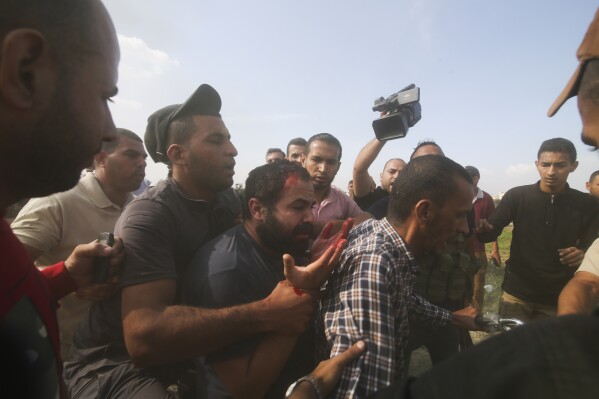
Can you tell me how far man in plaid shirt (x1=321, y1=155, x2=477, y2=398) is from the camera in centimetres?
143

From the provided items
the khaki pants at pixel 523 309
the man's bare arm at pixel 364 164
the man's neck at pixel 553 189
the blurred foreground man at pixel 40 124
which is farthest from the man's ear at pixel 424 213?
the man's neck at pixel 553 189

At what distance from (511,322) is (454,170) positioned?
107 centimetres

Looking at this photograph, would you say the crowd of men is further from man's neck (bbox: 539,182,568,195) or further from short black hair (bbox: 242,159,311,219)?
man's neck (bbox: 539,182,568,195)

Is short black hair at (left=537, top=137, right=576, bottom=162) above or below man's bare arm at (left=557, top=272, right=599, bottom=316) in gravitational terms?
above

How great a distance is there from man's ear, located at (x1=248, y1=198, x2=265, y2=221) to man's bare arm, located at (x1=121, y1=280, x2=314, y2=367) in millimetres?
594

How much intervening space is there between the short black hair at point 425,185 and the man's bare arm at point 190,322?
0.88 metres

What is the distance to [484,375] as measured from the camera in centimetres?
68

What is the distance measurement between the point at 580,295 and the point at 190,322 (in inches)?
105

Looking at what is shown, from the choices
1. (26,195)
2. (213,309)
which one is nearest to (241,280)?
(213,309)

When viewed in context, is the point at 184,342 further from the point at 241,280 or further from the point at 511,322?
the point at 511,322

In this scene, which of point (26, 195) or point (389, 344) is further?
point (389, 344)

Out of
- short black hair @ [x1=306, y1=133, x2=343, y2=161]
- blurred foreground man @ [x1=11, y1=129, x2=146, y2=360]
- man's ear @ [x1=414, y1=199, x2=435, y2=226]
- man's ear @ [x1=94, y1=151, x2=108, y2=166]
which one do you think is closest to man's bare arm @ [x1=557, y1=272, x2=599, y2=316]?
man's ear @ [x1=414, y1=199, x2=435, y2=226]

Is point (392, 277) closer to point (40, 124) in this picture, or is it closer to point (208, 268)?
point (208, 268)

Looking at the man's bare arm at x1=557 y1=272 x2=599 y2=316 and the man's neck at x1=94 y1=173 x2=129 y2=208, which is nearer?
the man's bare arm at x1=557 y1=272 x2=599 y2=316
